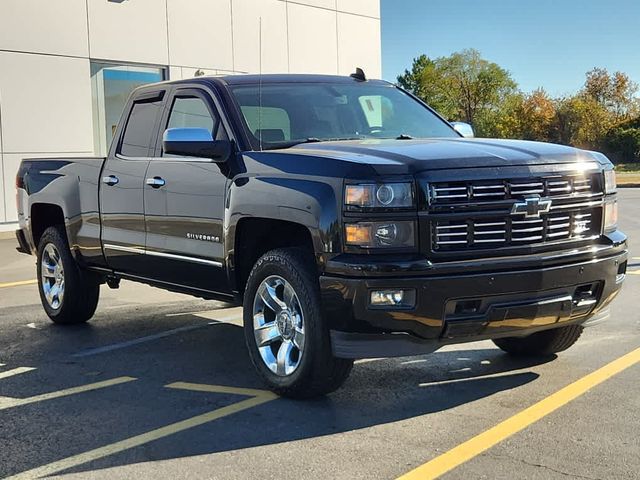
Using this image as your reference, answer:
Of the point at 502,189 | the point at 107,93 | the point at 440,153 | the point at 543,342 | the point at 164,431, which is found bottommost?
the point at 164,431

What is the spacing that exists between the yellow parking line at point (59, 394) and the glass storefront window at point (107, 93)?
1341 cm

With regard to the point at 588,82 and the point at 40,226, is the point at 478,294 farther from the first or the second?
the point at 588,82

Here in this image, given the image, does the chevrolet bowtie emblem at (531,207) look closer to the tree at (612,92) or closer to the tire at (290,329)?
the tire at (290,329)

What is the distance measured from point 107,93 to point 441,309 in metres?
15.6

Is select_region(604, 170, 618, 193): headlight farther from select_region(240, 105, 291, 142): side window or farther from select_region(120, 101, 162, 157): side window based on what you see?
select_region(120, 101, 162, 157): side window

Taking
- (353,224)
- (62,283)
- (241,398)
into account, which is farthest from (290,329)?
(62,283)

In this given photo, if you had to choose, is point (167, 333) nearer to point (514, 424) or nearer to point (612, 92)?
point (514, 424)

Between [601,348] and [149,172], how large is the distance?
351cm

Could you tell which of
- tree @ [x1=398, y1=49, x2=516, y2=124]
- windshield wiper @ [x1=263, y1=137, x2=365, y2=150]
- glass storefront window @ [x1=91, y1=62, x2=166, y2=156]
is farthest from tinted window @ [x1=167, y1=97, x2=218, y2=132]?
tree @ [x1=398, y1=49, x2=516, y2=124]

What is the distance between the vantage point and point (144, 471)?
3971 millimetres

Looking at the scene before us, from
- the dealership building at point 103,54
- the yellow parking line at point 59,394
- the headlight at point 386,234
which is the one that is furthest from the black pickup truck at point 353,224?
the dealership building at point 103,54

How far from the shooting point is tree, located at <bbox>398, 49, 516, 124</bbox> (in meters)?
97.6

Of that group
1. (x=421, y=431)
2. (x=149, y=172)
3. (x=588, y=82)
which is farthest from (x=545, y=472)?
(x=588, y=82)

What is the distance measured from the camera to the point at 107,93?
18688 mm
